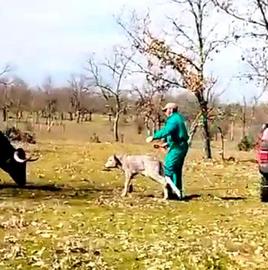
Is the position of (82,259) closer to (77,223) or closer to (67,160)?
(77,223)

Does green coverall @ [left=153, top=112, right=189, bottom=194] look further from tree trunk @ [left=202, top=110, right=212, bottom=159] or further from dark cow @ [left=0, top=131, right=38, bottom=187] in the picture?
tree trunk @ [left=202, top=110, right=212, bottom=159]

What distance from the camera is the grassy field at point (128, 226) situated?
963cm

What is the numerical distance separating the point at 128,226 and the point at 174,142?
160 inches

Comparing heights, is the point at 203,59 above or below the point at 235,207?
above

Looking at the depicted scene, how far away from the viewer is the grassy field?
379 inches

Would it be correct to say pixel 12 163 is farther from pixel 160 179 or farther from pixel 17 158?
pixel 160 179

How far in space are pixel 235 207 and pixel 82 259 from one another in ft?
22.5

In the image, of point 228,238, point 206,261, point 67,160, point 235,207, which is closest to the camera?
point 206,261

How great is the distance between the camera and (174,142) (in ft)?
53.4

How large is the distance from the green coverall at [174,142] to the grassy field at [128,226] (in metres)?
0.70

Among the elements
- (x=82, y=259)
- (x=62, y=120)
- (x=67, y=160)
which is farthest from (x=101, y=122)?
(x=82, y=259)

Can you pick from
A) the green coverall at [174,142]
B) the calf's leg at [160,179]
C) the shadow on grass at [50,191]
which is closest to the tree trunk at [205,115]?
the shadow on grass at [50,191]

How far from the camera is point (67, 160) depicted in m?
31.0

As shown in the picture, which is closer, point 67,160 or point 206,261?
point 206,261
